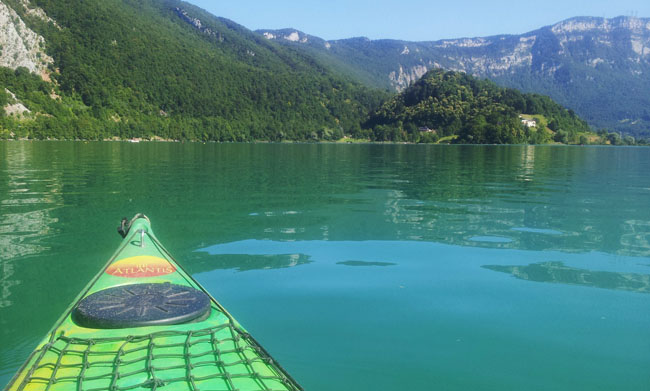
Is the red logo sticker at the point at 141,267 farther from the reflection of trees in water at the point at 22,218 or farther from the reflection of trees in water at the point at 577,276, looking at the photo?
the reflection of trees in water at the point at 577,276

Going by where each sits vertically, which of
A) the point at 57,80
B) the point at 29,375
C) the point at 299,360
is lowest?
the point at 299,360

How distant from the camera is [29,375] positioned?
3.54 m

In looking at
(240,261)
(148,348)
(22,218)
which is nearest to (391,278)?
(240,261)

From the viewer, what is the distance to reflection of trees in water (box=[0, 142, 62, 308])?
9.22 meters

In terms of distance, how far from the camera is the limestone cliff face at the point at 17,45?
17600 cm

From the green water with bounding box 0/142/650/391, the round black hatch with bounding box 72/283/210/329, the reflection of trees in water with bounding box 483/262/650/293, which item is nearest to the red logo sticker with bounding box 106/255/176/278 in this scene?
the round black hatch with bounding box 72/283/210/329

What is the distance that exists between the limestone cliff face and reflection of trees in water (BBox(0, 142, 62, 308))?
192 m

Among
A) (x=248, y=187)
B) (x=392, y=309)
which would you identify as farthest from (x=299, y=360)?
(x=248, y=187)

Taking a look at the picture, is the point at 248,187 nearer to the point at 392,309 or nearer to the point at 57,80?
the point at 392,309

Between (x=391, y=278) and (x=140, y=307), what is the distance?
536cm

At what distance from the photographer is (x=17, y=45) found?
596ft

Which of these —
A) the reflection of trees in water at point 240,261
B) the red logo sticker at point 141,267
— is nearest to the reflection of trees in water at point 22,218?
the red logo sticker at point 141,267

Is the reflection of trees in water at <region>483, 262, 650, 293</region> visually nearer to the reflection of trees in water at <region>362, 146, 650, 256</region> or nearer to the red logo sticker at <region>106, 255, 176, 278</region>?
the reflection of trees in water at <region>362, 146, 650, 256</region>

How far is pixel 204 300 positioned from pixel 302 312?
244 cm
